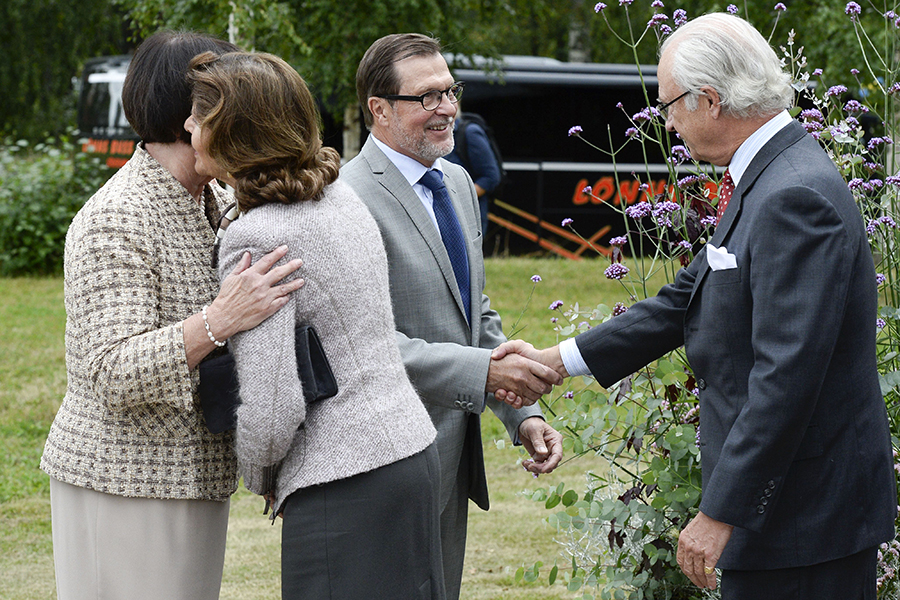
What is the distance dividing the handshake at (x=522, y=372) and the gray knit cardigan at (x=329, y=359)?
79 cm

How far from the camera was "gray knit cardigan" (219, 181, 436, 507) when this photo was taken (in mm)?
1938

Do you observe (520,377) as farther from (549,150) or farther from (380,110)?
(549,150)

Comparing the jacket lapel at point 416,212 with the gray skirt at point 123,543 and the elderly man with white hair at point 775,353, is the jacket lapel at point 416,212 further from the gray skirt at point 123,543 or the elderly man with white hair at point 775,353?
the gray skirt at point 123,543

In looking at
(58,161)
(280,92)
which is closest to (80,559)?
(280,92)

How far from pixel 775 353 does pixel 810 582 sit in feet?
1.72

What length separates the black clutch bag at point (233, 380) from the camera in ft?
6.39

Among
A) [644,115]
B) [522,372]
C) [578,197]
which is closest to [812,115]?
[644,115]

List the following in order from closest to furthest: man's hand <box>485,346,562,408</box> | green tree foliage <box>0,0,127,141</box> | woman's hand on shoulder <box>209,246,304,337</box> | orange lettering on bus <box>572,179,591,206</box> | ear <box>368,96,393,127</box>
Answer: woman's hand on shoulder <box>209,246,304,337</box>, man's hand <box>485,346,562,408</box>, ear <box>368,96,393,127</box>, orange lettering on bus <box>572,179,591,206</box>, green tree foliage <box>0,0,127,141</box>

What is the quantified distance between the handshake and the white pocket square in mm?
819

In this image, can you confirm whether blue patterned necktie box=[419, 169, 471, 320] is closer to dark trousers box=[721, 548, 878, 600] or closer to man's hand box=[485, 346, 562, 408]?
man's hand box=[485, 346, 562, 408]

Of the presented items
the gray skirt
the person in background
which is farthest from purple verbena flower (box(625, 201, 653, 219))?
the person in background

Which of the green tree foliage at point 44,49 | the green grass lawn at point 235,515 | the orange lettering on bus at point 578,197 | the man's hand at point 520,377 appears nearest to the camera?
the man's hand at point 520,377

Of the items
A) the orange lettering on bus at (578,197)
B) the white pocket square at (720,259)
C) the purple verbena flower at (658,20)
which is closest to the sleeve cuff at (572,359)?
the white pocket square at (720,259)

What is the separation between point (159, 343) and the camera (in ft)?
6.61
